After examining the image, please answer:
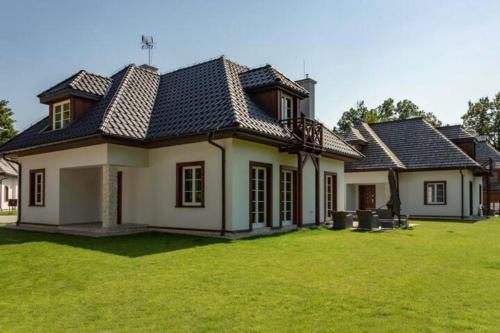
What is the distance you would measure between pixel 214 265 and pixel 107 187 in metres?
6.69

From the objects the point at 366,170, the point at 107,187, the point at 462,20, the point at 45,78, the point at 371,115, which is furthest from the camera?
the point at 371,115

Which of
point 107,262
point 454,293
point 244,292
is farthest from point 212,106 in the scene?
point 454,293

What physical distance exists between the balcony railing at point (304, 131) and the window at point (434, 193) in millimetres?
12196

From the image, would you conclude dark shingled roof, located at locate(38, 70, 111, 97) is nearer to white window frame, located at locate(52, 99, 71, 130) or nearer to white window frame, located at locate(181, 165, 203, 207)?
→ white window frame, located at locate(52, 99, 71, 130)

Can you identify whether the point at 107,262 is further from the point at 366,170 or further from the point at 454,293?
the point at 366,170

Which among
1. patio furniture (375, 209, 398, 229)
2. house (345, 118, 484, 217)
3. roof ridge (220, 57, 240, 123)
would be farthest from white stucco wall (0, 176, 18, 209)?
patio furniture (375, 209, 398, 229)

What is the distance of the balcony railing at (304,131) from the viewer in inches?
596

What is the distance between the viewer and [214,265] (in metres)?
8.43

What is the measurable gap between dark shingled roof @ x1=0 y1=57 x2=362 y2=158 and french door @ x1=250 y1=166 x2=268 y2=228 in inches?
55.5

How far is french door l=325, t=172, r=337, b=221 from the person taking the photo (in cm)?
1889

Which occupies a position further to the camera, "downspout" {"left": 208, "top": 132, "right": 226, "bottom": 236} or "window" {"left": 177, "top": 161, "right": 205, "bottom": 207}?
"window" {"left": 177, "top": 161, "right": 205, "bottom": 207}

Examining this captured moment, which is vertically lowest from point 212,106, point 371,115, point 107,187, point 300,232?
point 300,232

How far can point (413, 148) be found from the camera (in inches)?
1056

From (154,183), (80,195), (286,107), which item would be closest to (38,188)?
(80,195)
